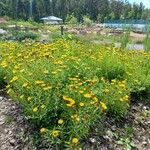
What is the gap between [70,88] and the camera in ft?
15.6

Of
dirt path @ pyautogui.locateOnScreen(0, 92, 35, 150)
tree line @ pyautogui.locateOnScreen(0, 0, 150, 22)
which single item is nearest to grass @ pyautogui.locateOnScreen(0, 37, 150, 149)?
dirt path @ pyautogui.locateOnScreen(0, 92, 35, 150)

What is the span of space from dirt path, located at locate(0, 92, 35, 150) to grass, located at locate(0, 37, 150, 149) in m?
0.15

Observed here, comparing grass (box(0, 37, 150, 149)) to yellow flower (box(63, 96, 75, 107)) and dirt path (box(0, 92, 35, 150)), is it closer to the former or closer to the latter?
yellow flower (box(63, 96, 75, 107))

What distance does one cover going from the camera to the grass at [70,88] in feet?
14.4

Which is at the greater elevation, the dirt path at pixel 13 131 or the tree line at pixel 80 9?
the dirt path at pixel 13 131

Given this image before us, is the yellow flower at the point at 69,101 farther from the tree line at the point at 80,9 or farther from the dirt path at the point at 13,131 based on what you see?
the tree line at the point at 80,9

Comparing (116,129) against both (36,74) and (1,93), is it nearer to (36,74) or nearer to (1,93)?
(36,74)

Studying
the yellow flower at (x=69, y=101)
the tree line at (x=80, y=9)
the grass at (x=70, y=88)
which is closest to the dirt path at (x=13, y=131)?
the grass at (x=70, y=88)

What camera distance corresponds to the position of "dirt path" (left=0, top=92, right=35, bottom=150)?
4.66 m

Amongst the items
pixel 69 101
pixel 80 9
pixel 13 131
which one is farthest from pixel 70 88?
pixel 80 9

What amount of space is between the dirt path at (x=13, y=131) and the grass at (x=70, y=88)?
0.15m

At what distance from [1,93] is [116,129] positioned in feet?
6.35

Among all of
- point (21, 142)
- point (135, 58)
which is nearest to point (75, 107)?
point (21, 142)

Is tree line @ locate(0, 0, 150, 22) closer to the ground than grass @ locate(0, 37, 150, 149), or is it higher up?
closer to the ground
